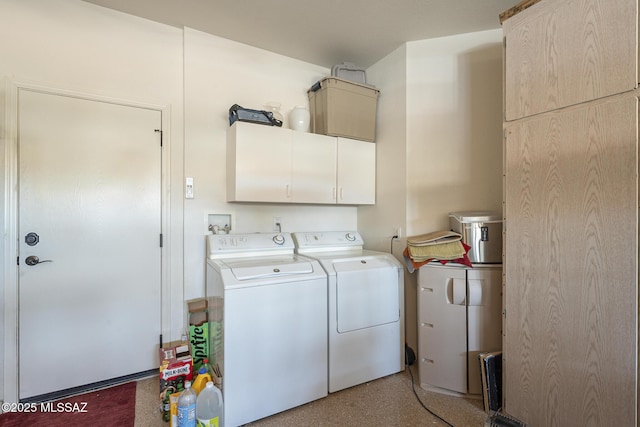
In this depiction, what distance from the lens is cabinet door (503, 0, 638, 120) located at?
3.97ft

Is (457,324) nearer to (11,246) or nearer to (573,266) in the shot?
(573,266)

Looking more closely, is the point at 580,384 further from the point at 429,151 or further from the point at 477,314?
the point at 429,151

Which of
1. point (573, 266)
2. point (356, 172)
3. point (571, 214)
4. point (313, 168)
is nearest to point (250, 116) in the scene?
point (313, 168)

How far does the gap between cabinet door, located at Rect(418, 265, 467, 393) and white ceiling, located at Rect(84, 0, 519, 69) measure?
6.15ft

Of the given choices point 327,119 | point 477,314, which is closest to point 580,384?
point 477,314

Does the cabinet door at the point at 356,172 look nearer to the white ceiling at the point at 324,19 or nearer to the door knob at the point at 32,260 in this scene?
the white ceiling at the point at 324,19

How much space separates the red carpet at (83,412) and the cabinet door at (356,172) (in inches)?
83.3

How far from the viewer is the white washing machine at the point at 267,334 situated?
166 centimetres

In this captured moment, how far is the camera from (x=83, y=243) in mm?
2008

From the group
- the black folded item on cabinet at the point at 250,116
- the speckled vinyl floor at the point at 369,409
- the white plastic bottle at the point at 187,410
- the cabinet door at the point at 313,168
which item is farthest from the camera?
the cabinet door at the point at 313,168

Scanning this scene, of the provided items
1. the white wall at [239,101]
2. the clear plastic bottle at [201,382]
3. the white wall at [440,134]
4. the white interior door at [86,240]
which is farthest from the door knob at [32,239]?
the white wall at [440,134]

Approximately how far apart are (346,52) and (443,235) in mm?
1882

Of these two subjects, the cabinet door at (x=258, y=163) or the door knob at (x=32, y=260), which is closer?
the door knob at (x=32, y=260)

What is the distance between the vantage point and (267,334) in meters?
1.75
